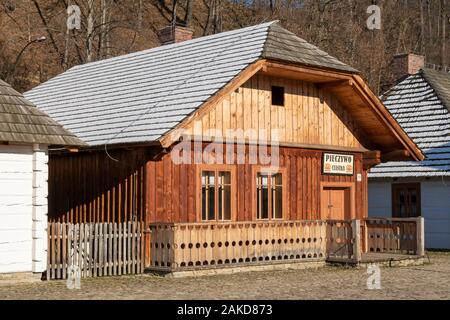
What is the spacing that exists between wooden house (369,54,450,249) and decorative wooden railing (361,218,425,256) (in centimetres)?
395

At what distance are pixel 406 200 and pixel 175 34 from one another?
10.3 m

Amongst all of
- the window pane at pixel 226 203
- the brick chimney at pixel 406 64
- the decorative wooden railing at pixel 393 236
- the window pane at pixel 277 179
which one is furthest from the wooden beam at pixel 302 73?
the brick chimney at pixel 406 64

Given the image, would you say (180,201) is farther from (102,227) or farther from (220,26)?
(220,26)

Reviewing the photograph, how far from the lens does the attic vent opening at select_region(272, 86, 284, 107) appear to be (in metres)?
22.2

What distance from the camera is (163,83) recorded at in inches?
887

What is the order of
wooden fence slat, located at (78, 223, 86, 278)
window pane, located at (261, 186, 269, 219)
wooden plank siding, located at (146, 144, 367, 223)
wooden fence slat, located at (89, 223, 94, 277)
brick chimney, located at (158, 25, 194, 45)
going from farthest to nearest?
brick chimney, located at (158, 25, 194, 45) < window pane, located at (261, 186, 269, 219) < wooden plank siding, located at (146, 144, 367, 223) < wooden fence slat, located at (89, 223, 94, 277) < wooden fence slat, located at (78, 223, 86, 278)

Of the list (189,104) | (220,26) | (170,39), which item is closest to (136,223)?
(189,104)

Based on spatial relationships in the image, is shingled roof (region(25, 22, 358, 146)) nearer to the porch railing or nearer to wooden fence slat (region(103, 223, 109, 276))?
wooden fence slat (region(103, 223, 109, 276))

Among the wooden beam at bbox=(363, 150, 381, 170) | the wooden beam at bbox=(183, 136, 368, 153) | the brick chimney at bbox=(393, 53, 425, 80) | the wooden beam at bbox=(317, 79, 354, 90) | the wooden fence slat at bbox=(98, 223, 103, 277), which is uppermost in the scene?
the brick chimney at bbox=(393, 53, 425, 80)

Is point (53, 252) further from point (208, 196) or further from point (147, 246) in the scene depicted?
point (208, 196)

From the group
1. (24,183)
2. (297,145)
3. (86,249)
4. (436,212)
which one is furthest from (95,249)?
(436,212)

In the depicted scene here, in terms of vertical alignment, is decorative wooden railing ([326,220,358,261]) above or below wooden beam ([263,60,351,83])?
below

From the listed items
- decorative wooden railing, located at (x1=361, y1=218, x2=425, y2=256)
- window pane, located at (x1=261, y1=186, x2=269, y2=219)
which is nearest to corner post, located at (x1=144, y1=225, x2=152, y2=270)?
window pane, located at (x1=261, y1=186, x2=269, y2=219)

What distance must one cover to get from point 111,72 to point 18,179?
10.6 meters
